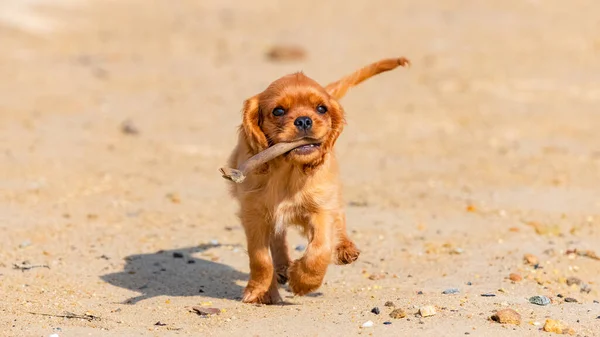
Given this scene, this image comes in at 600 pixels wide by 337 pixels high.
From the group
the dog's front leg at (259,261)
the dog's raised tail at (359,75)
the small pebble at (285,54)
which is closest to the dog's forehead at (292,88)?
the dog's front leg at (259,261)

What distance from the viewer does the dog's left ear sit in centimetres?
636

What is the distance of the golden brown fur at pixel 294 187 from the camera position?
6.28 m

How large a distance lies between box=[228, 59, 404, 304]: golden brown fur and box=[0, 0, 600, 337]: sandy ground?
0.88 ft

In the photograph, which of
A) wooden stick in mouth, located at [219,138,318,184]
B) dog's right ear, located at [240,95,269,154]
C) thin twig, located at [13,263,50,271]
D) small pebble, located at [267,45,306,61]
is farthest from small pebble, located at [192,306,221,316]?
small pebble, located at [267,45,306,61]

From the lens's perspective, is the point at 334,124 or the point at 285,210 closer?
the point at 334,124

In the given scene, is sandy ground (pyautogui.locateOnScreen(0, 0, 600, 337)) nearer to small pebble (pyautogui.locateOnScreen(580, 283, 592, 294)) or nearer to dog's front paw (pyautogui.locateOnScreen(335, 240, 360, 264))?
small pebble (pyautogui.locateOnScreen(580, 283, 592, 294))

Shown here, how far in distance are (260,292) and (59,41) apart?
1310cm

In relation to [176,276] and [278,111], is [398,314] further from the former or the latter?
[176,276]

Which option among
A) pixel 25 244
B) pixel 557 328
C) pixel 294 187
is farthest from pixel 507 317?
pixel 25 244

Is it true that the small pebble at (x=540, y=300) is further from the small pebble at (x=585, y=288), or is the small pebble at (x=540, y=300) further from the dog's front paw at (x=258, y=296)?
the dog's front paw at (x=258, y=296)

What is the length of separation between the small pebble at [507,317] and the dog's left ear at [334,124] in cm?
144

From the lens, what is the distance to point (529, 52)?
17.5m

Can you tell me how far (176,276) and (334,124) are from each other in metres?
1.75

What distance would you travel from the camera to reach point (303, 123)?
612 centimetres
